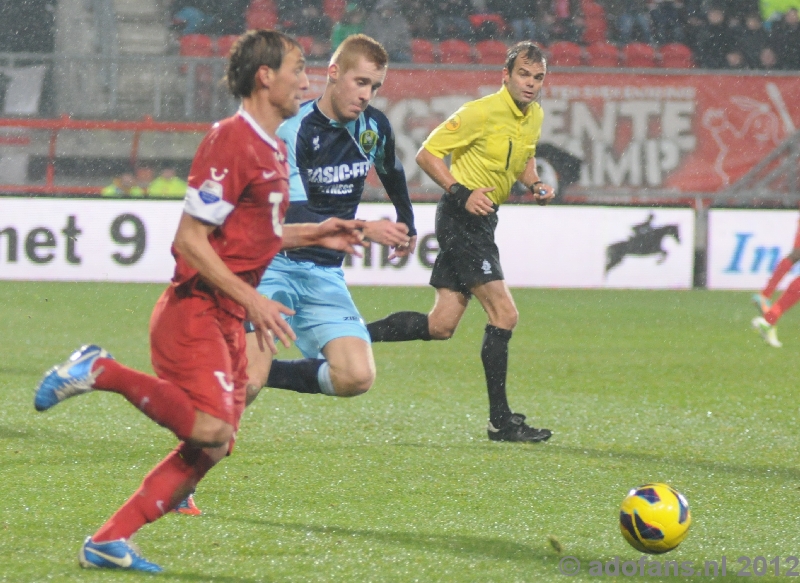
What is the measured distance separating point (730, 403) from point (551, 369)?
1.64 m

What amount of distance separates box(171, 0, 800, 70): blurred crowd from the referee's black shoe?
42.0 feet

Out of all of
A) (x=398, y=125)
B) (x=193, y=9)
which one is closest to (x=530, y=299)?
(x=398, y=125)

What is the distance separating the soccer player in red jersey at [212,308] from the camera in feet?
11.4

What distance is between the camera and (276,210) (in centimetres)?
363

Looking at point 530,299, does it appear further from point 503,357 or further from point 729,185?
point 503,357

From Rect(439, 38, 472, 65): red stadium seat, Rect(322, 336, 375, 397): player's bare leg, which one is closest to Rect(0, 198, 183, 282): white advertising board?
Rect(439, 38, 472, 65): red stadium seat

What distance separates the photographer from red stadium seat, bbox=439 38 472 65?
1847cm

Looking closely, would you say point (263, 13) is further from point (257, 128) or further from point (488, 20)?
point (257, 128)

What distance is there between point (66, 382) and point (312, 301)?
5.19 feet

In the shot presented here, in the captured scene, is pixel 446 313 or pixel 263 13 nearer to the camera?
pixel 446 313

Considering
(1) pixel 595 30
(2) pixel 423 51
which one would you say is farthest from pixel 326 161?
(1) pixel 595 30

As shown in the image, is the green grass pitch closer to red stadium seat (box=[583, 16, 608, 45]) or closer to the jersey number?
the jersey number

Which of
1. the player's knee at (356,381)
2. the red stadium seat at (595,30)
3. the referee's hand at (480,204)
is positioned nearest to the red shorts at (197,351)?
the player's knee at (356,381)

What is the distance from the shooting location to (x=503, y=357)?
627 centimetres
